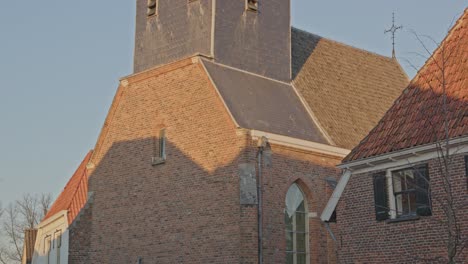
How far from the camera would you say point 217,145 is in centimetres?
2305

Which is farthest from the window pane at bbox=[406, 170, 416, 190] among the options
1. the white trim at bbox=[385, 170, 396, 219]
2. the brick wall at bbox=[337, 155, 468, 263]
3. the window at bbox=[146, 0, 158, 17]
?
the window at bbox=[146, 0, 158, 17]

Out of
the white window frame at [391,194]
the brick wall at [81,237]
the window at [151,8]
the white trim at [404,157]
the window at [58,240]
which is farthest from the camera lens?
the window at [58,240]

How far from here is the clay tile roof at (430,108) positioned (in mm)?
16562

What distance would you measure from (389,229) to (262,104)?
8.36 metres

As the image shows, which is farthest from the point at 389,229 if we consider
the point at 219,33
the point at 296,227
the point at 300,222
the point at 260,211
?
the point at 219,33

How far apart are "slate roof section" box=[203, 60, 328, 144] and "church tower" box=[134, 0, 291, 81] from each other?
1.41ft

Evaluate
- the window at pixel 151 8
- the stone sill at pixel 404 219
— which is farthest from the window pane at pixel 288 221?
the window at pixel 151 8

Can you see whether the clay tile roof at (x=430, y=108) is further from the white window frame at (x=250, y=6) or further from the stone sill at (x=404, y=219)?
the white window frame at (x=250, y=6)

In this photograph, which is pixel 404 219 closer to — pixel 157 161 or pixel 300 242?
pixel 300 242

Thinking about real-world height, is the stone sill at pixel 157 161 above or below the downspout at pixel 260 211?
above

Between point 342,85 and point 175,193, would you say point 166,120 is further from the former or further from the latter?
point 342,85

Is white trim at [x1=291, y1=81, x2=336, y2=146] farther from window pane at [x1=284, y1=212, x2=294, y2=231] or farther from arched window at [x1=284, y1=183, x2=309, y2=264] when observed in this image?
window pane at [x1=284, y1=212, x2=294, y2=231]

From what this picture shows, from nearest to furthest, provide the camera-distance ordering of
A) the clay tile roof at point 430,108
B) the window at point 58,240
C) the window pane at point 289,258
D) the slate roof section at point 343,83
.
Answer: the clay tile roof at point 430,108
the window pane at point 289,258
the slate roof section at point 343,83
the window at point 58,240

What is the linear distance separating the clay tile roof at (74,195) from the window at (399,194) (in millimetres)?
15626
